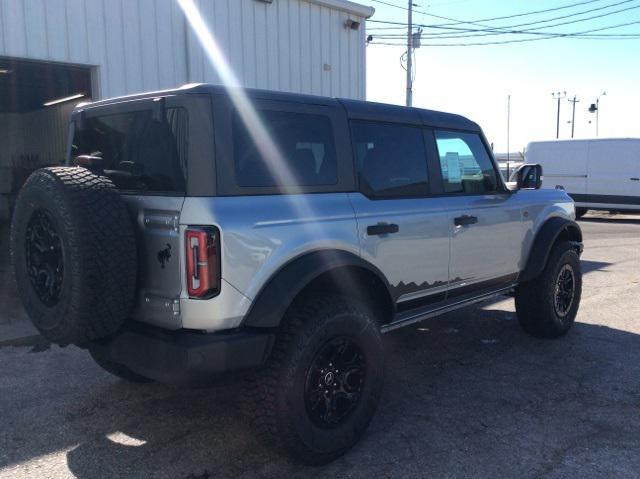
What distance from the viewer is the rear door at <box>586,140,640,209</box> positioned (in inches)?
632

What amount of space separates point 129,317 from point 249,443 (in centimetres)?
103

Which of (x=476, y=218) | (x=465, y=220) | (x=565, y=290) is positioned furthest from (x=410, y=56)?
(x=465, y=220)

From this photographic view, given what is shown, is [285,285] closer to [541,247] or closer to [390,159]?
[390,159]

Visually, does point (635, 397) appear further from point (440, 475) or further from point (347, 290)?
point (347, 290)

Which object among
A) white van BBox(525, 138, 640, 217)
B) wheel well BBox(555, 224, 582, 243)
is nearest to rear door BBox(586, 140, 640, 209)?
white van BBox(525, 138, 640, 217)

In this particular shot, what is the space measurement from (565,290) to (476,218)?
1760 mm

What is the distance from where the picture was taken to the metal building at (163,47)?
7.32 metres

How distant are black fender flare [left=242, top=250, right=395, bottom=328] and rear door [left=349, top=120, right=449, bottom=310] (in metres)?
0.38

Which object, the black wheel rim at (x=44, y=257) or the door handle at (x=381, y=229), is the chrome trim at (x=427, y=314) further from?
the black wheel rim at (x=44, y=257)

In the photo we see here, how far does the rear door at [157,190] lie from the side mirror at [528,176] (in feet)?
10.5

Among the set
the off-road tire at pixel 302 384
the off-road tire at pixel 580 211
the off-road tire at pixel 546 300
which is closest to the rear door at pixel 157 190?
the off-road tire at pixel 302 384

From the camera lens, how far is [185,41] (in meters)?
8.81

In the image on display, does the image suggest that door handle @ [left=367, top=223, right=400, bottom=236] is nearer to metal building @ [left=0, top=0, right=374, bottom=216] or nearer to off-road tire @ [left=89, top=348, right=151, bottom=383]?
off-road tire @ [left=89, top=348, right=151, bottom=383]

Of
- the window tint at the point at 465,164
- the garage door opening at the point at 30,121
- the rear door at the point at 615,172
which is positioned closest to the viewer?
the window tint at the point at 465,164
